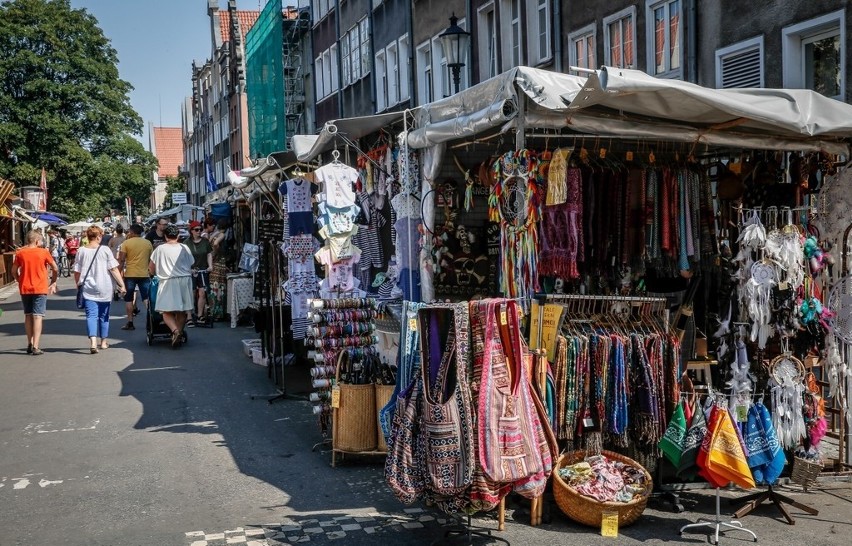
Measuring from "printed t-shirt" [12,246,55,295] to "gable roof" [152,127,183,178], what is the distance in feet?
334

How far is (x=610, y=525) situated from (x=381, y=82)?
23131mm

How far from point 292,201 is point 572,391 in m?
4.91

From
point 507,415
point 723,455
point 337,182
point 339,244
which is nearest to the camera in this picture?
point 507,415

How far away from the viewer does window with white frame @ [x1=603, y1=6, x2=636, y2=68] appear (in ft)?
48.4

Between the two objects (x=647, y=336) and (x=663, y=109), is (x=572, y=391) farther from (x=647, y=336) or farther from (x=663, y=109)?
(x=663, y=109)

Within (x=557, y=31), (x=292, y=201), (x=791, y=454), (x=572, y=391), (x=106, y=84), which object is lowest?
(x=791, y=454)

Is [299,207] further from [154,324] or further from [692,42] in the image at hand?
[692,42]

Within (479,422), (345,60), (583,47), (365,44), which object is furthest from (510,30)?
(479,422)

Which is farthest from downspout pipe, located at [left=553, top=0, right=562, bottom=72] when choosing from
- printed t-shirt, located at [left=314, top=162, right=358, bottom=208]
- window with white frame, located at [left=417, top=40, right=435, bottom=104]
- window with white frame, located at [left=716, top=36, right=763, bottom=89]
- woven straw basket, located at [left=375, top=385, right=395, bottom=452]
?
woven straw basket, located at [left=375, top=385, right=395, bottom=452]

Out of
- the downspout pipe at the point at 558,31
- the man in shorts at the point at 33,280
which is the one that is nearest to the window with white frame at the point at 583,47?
the downspout pipe at the point at 558,31

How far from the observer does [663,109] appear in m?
6.38

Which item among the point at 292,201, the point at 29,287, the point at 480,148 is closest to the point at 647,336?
the point at 480,148

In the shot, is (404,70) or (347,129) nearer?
(347,129)

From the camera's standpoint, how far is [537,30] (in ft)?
59.0
